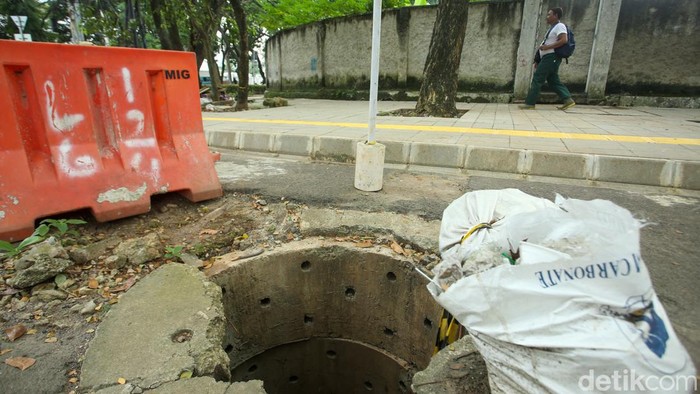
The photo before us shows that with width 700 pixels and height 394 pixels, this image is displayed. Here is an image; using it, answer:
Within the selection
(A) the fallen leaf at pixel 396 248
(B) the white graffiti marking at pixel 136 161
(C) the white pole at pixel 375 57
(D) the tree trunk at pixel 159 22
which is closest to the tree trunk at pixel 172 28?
(D) the tree trunk at pixel 159 22

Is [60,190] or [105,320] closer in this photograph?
[105,320]

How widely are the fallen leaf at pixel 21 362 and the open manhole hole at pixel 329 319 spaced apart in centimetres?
86

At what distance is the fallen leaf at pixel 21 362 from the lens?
4.33 feet

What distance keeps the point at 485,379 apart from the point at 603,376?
510mm

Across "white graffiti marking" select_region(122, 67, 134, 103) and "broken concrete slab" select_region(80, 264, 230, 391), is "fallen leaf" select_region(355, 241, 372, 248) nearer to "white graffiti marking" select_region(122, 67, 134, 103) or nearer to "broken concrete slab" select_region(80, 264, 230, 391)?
"broken concrete slab" select_region(80, 264, 230, 391)

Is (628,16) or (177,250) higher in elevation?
(628,16)

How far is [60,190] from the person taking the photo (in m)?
2.16

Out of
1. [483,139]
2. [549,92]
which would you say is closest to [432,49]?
[483,139]

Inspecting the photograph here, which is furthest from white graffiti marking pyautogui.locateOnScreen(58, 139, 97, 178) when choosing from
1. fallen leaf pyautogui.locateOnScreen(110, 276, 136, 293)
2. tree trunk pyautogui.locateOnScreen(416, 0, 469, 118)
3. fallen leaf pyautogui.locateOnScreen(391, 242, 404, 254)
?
tree trunk pyautogui.locateOnScreen(416, 0, 469, 118)

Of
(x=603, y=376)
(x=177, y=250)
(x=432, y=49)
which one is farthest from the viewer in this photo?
(x=432, y=49)

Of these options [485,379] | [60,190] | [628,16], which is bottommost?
[485,379]

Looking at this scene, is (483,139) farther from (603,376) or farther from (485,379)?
(603,376)

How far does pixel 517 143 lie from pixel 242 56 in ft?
24.2

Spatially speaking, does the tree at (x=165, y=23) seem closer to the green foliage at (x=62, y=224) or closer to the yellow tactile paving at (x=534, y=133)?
the yellow tactile paving at (x=534, y=133)
